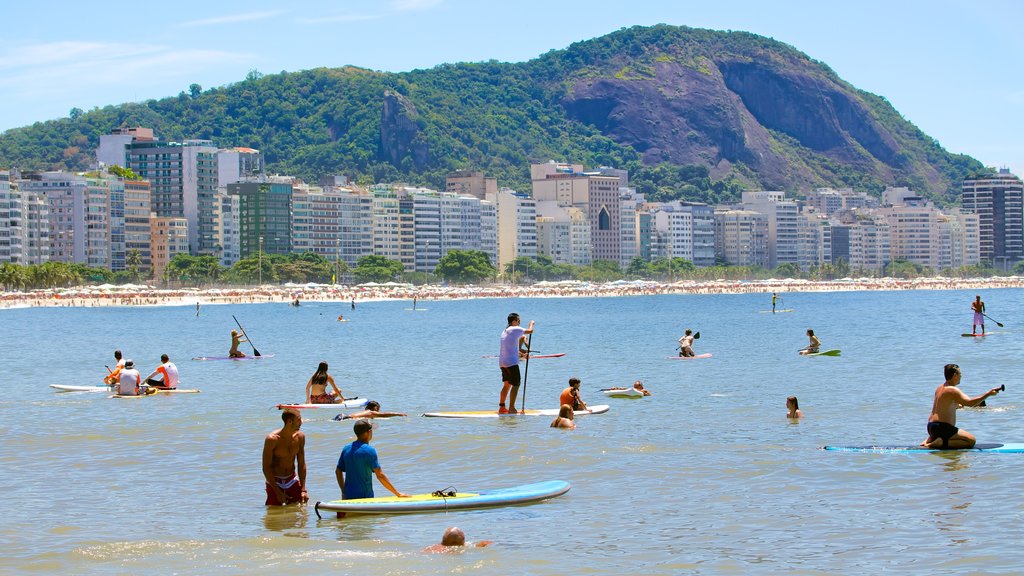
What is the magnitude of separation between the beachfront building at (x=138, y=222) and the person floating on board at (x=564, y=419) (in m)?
171

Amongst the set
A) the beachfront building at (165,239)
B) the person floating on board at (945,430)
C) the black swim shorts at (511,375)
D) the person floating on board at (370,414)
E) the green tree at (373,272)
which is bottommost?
the person floating on board at (370,414)

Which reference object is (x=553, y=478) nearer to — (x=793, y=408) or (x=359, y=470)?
(x=359, y=470)

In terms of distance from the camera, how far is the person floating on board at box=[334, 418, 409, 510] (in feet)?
53.6

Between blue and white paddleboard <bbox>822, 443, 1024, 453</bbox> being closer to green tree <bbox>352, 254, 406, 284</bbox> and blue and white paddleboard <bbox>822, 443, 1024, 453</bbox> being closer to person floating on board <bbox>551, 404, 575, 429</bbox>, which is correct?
person floating on board <bbox>551, 404, 575, 429</bbox>

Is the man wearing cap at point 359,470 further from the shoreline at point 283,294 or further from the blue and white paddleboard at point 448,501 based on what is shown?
the shoreline at point 283,294

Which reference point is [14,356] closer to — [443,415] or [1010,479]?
[443,415]

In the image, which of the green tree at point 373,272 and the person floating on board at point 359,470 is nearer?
the person floating on board at point 359,470

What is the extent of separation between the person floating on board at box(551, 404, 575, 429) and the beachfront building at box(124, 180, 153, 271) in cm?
17085

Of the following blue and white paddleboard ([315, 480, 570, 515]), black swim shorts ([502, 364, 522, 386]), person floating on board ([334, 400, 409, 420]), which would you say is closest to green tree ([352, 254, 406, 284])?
person floating on board ([334, 400, 409, 420])

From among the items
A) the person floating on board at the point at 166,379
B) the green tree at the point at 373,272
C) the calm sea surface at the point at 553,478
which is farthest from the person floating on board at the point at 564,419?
the green tree at the point at 373,272

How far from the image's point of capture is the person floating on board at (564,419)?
24703mm

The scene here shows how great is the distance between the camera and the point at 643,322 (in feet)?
302

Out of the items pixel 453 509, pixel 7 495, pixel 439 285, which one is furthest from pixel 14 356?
pixel 439 285

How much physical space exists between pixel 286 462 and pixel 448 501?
6.56 feet
